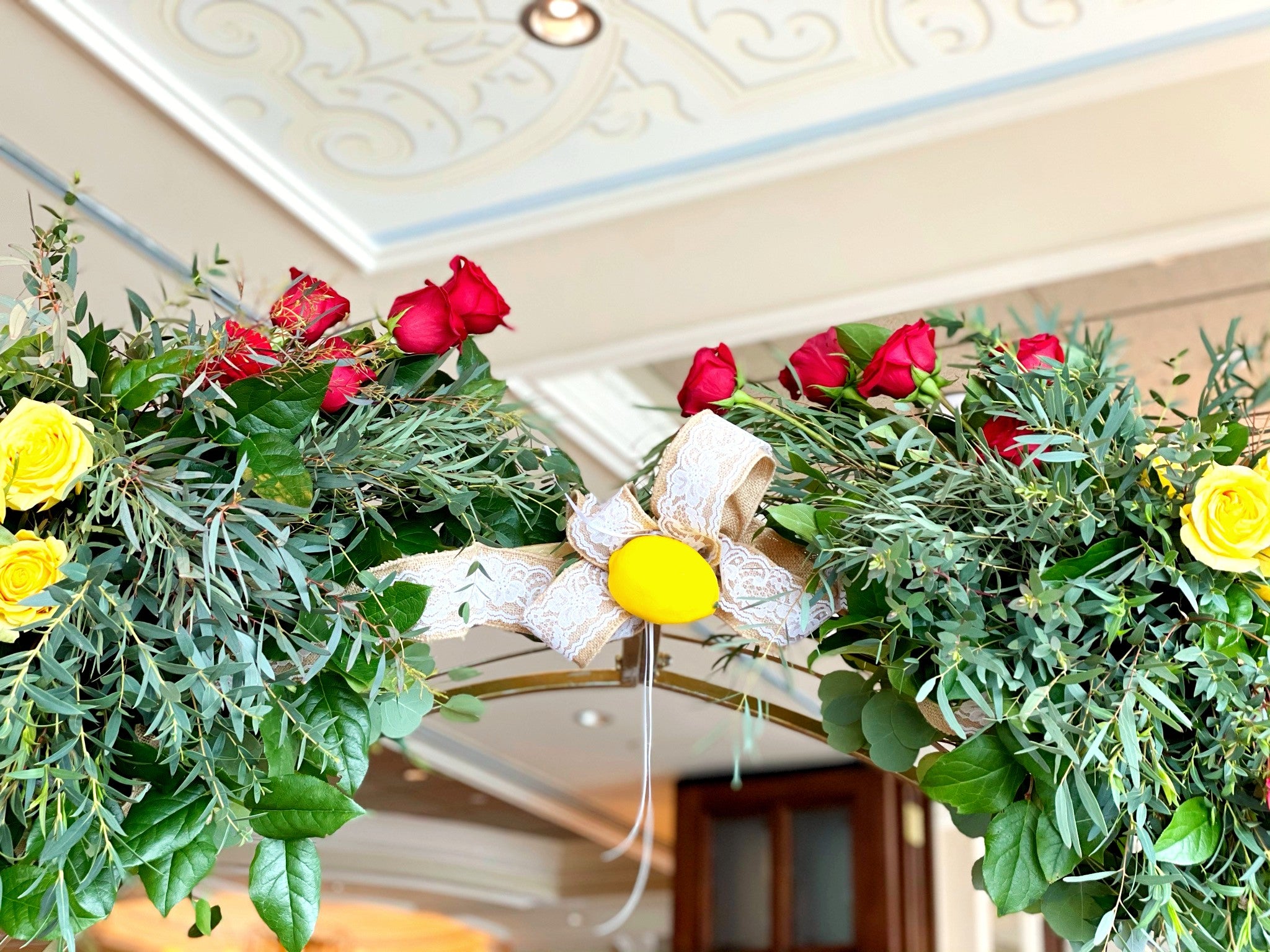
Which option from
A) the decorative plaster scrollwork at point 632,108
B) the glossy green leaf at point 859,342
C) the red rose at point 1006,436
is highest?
the decorative plaster scrollwork at point 632,108

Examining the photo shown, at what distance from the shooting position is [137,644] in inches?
32.9

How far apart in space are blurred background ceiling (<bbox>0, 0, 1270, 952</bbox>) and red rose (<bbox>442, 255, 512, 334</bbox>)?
0.81 m

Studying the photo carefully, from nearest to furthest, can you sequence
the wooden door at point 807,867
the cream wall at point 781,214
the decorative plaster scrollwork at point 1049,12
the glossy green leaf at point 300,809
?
the glossy green leaf at point 300,809, the decorative plaster scrollwork at point 1049,12, the cream wall at point 781,214, the wooden door at point 807,867

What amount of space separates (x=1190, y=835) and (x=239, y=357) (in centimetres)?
75

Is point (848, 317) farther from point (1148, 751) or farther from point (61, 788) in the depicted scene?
point (61, 788)

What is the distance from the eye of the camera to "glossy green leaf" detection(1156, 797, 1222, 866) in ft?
2.59

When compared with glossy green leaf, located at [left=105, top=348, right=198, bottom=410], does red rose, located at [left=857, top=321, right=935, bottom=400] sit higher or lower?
higher

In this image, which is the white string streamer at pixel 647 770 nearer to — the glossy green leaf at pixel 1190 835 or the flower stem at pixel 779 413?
the flower stem at pixel 779 413

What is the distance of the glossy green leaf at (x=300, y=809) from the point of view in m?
0.89

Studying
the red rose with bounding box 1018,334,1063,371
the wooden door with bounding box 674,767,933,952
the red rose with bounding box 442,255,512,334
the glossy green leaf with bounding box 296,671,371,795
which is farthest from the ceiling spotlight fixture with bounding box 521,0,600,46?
the wooden door with bounding box 674,767,933,952

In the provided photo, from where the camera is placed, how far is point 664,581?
904 mm

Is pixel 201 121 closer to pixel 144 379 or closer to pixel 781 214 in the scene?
pixel 781 214

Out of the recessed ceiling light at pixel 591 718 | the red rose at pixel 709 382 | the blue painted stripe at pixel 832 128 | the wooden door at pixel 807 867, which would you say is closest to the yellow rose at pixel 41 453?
the red rose at pixel 709 382

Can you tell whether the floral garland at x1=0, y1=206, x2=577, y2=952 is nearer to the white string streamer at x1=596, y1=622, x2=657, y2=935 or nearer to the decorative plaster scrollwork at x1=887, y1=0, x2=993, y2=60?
the white string streamer at x1=596, y1=622, x2=657, y2=935
